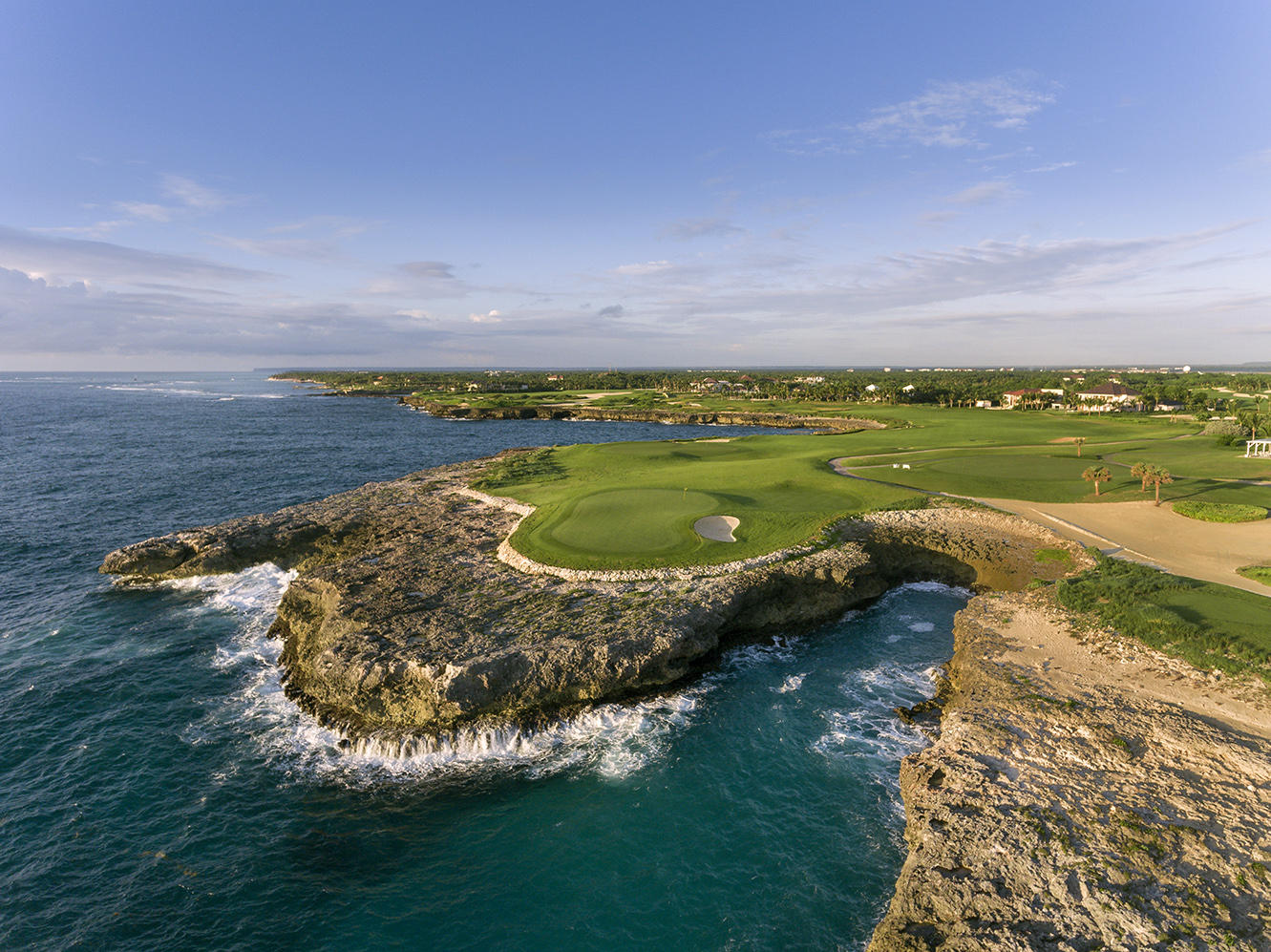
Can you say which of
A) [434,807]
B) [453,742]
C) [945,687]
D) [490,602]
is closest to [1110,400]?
[945,687]

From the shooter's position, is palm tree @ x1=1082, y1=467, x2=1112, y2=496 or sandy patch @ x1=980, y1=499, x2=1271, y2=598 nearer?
sandy patch @ x1=980, y1=499, x2=1271, y2=598

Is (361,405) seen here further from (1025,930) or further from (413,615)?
(1025,930)

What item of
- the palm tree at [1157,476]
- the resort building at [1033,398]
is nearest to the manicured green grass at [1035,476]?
the palm tree at [1157,476]

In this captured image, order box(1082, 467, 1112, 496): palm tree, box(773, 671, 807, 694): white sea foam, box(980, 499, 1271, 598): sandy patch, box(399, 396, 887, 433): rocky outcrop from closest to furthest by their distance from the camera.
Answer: box(773, 671, 807, 694): white sea foam < box(980, 499, 1271, 598): sandy patch < box(1082, 467, 1112, 496): palm tree < box(399, 396, 887, 433): rocky outcrop

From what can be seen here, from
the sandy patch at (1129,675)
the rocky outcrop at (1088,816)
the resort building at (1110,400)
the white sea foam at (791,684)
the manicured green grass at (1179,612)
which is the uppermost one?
the resort building at (1110,400)

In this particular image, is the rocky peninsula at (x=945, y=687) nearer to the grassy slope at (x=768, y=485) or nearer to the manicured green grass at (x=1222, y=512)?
the grassy slope at (x=768, y=485)

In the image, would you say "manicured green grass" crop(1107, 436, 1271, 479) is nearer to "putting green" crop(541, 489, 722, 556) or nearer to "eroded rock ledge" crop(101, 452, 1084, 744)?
"eroded rock ledge" crop(101, 452, 1084, 744)

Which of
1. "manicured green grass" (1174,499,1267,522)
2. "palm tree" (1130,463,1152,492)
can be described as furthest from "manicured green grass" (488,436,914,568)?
"manicured green grass" (1174,499,1267,522)
